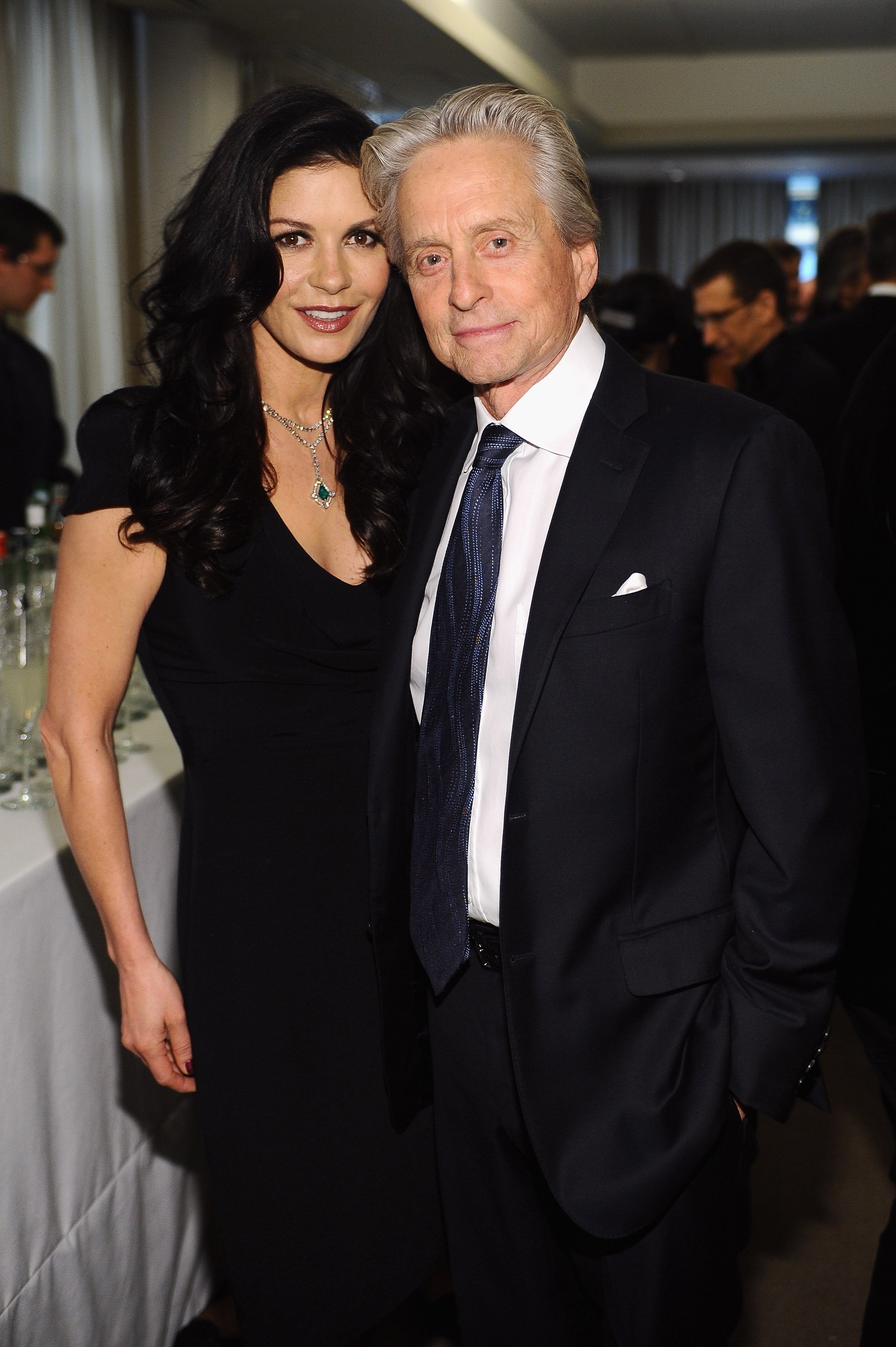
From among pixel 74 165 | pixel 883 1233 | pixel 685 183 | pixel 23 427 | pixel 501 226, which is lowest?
pixel 883 1233

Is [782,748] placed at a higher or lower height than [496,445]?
lower

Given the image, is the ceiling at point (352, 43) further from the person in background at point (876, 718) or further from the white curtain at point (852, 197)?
the white curtain at point (852, 197)

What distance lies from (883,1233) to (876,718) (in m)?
0.70

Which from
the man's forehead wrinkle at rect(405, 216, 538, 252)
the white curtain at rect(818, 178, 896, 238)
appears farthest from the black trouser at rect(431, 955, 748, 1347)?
the white curtain at rect(818, 178, 896, 238)

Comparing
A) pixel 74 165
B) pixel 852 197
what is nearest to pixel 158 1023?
pixel 74 165

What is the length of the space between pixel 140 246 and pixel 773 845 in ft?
20.8

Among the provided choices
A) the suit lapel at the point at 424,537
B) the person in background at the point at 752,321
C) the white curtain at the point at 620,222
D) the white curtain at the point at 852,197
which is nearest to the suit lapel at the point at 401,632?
the suit lapel at the point at 424,537

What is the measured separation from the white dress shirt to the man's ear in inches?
2.0

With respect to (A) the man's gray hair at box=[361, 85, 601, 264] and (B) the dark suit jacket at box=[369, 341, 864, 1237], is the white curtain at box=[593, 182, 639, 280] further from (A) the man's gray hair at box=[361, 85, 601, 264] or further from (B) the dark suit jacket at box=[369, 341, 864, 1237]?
(B) the dark suit jacket at box=[369, 341, 864, 1237]

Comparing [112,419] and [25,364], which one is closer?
[112,419]

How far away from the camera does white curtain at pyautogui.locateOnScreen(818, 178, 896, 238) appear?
1262cm

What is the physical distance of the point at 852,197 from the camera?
12.7 meters

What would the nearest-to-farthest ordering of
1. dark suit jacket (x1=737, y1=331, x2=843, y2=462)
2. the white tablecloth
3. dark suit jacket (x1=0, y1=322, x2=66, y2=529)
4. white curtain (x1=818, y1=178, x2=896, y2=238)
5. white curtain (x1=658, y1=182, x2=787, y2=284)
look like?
the white tablecloth
dark suit jacket (x1=737, y1=331, x2=843, y2=462)
dark suit jacket (x1=0, y1=322, x2=66, y2=529)
white curtain (x1=818, y1=178, x2=896, y2=238)
white curtain (x1=658, y1=182, x2=787, y2=284)

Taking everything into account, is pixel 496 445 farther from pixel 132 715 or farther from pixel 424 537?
pixel 132 715
